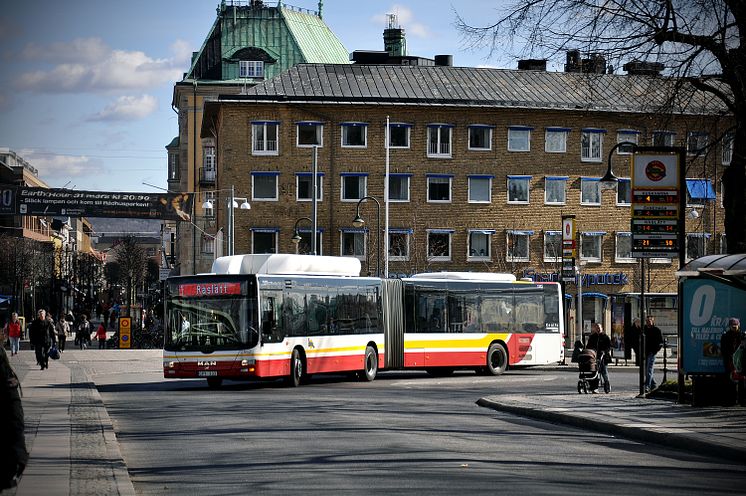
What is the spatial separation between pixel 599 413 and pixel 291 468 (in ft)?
31.5

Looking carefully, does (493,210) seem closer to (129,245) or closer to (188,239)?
(188,239)

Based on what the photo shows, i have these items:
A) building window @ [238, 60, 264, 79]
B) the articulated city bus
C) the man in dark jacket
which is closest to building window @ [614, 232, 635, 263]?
Result: the articulated city bus

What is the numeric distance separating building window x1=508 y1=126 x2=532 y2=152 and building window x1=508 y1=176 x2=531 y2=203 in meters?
1.68

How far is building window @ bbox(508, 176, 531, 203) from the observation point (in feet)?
248

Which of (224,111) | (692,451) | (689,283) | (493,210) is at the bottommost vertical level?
(692,451)

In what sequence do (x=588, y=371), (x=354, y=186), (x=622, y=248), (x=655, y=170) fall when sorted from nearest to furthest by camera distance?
(x=655, y=170) → (x=588, y=371) → (x=354, y=186) → (x=622, y=248)

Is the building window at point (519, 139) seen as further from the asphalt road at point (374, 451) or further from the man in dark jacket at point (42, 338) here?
the asphalt road at point (374, 451)

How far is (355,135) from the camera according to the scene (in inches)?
2911

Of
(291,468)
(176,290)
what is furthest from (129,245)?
(291,468)

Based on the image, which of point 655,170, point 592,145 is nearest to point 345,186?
point 592,145

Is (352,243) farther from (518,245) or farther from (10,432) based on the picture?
(10,432)

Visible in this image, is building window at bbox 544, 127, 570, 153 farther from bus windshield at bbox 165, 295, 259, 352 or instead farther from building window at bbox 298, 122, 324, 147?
bus windshield at bbox 165, 295, 259, 352

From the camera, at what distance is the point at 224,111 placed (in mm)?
72688

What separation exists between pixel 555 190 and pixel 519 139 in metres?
3.68
